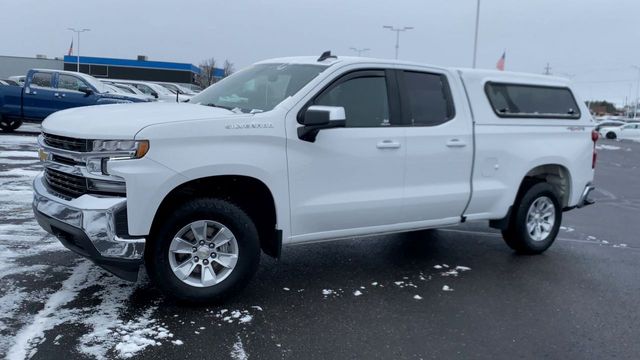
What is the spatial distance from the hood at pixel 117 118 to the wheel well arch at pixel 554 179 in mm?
3643

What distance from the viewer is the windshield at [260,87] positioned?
5008 mm

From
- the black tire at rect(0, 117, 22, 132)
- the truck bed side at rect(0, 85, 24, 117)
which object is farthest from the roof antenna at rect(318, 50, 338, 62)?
the black tire at rect(0, 117, 22, 132)

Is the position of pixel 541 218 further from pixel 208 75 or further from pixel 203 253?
pixel 208 75

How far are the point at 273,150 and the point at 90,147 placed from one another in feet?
4.35

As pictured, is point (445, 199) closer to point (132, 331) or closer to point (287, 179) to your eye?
point (287, 179)

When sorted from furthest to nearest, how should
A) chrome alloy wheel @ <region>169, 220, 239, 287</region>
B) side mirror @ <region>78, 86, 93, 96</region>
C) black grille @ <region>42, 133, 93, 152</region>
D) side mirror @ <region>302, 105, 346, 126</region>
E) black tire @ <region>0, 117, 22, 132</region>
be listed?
black tire @ <region>0, 117, 22, 132</region> < side mirror @ <region>78, 86, 93, 96</region> < side mirror @ <region>302, 105, 346, 126</region> < chrome alloy wheel @ <region>169, 220, 239, 287</region> < black grille @ <region>42, 133, 93, 152</region>

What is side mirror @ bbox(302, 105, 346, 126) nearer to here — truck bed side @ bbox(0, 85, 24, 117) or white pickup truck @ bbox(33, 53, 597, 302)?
white pickup truck @ bbox(33, 53, 597, 302)

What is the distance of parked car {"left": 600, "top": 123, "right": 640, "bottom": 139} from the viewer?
144 feet

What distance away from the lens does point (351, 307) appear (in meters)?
4.80

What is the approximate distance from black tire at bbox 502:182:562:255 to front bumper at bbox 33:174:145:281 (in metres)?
4.15

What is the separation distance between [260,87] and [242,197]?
43.0 inches

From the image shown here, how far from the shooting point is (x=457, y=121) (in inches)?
230

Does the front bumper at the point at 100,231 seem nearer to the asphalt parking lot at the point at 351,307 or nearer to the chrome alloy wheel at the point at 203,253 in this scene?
the chrome alloy wheel at the point at 203,253

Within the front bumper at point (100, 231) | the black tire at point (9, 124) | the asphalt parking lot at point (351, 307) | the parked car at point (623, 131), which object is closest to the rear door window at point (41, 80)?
the black tire at point (9, 124)
